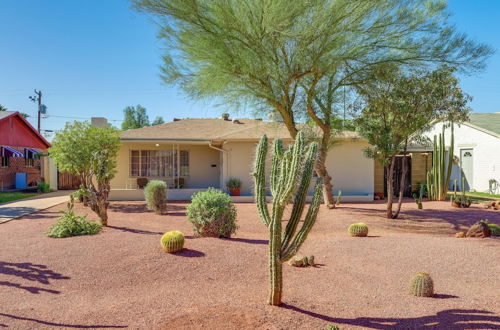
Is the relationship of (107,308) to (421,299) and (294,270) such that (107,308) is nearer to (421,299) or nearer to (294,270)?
(294,270)

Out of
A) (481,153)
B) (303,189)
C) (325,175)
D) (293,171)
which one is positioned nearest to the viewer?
(293,171)

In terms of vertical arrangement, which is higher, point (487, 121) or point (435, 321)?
point (487, 121)

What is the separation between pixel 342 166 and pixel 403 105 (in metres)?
7.04

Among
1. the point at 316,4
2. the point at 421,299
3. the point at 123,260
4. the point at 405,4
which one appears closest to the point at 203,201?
the point at 123,260

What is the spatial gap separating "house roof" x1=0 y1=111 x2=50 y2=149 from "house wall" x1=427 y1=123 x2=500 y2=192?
2531 cm

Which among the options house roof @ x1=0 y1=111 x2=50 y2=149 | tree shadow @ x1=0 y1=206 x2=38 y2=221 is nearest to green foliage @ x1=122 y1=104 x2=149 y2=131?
house roof @ x1=0 y1=111 x2=50 y2=149

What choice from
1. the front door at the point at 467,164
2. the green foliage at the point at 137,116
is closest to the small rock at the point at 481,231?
the front door at the point at 467,164

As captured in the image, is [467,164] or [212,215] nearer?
[212,215]

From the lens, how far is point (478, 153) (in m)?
21.0

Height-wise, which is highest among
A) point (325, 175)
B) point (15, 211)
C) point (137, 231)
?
point (325, 175)

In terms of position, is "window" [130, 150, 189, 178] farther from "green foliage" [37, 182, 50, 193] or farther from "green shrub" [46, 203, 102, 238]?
"green shrub" [46, 203, 102, 238]

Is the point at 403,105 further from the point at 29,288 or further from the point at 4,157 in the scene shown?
the point at 4,157

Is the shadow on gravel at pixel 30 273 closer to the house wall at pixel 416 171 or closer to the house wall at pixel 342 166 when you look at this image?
the house wall at pixel 342 166

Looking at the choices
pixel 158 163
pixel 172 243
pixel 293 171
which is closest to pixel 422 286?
pixel 293 171
